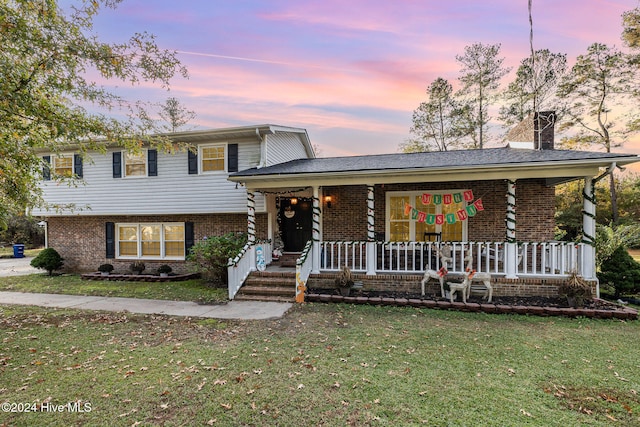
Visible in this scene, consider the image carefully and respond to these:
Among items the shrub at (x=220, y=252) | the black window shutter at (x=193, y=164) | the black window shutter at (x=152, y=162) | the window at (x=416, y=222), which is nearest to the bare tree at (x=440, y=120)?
the window at (x=416, y=222)

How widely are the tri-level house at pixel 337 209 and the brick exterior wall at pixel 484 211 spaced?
0.10 ft

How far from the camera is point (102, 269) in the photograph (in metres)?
11.6

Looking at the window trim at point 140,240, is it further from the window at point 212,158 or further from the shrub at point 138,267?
the window at point 212,158

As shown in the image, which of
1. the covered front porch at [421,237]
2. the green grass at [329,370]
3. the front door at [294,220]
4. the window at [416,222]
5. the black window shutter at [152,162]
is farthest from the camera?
the black window shutter at [152,162]

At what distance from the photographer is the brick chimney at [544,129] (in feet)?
29.6

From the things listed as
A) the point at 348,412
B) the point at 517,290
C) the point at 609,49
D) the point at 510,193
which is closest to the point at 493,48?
the point at 609,49

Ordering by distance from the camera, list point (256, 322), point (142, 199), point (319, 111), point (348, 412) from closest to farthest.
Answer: point (348, 412), point (256, 322), point (142, 199), point (319, 111)

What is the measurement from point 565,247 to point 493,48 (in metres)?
19.3

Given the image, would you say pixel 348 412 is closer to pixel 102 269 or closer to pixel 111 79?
pixel 111 79

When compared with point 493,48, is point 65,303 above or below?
below

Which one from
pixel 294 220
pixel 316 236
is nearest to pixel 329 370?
pixel 316 236

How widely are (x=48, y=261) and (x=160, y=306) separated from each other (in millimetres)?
8236

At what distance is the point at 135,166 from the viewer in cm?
1160

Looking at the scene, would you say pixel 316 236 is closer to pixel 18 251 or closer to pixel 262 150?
pixel 262 150
